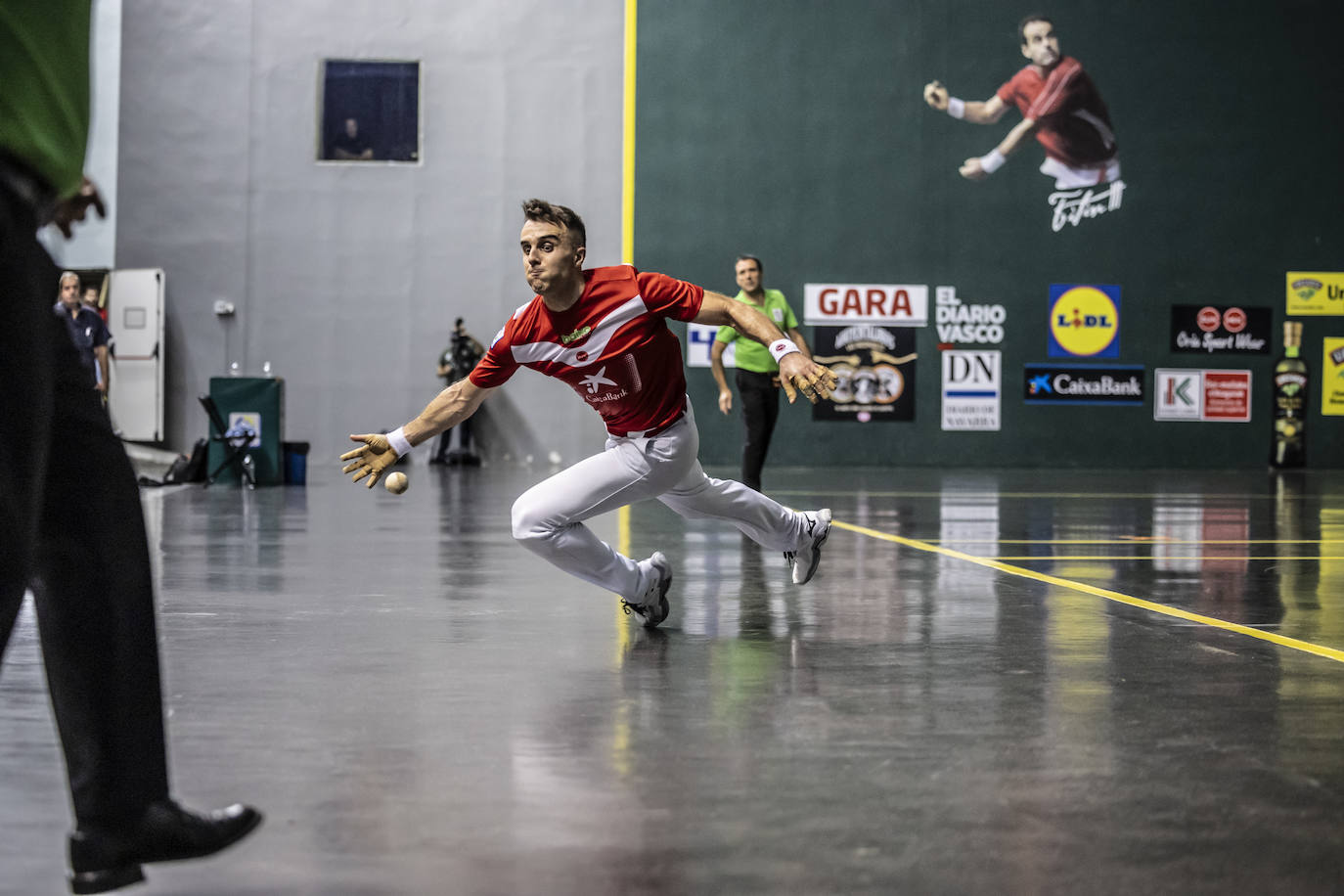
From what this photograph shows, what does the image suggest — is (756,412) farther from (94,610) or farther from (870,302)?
(94,610)

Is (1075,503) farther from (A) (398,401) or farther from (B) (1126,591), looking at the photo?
(A) (398,401)

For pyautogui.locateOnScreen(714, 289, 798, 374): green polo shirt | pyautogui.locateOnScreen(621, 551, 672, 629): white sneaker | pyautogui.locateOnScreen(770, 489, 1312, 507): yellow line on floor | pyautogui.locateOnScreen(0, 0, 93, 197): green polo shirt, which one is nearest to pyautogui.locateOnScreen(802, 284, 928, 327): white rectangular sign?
pyautogui.locateOnScreen(770, 489, 1312, 507): yellow line on floor

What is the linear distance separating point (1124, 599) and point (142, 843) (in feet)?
14.9

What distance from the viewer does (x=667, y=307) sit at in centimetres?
502

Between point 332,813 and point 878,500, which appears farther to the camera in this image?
point 878,500

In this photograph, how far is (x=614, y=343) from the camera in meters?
5.01

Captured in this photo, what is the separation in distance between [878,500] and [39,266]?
34.8ft

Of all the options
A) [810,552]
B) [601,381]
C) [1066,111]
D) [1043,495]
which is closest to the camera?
[601,381]

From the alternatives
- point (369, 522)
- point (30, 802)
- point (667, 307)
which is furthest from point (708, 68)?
point (30, 802)

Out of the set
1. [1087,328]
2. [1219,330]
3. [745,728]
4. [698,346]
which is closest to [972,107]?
[1087,328]

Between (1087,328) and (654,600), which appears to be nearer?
(654,600)

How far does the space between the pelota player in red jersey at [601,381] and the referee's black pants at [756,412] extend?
17.8 feet

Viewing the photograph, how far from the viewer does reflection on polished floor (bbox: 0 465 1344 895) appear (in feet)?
7.72

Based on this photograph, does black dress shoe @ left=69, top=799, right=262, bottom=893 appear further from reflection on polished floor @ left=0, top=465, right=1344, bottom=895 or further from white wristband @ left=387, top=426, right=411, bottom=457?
white wristband @ left=387, top=426, right=411, bottom=457
